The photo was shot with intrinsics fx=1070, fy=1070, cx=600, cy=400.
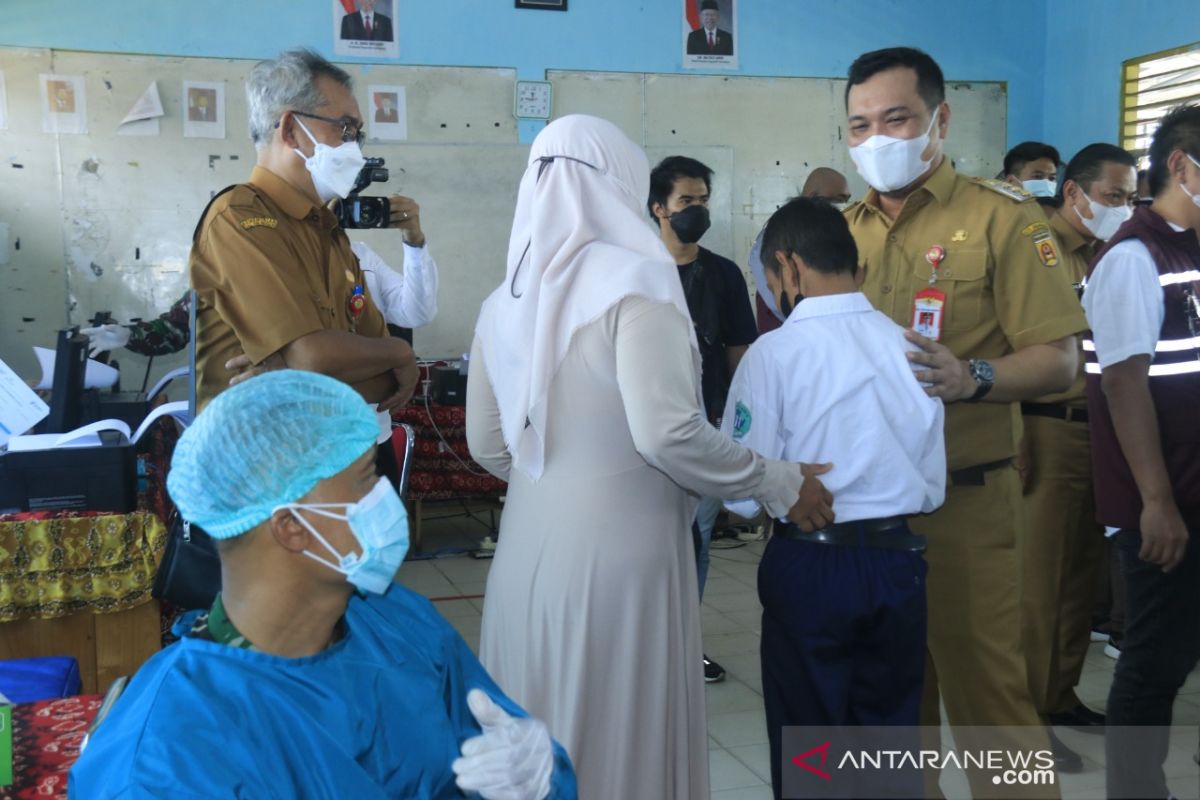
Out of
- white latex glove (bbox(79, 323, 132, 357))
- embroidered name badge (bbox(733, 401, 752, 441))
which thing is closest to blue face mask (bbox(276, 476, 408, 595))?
embroidered name badge (bbox(733, 401, 752, 441))

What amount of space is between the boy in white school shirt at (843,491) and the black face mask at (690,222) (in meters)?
1.56

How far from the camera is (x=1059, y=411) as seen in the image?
3271 millimetres

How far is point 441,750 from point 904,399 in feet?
3.53

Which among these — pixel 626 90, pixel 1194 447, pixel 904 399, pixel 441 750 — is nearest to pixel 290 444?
pixel 441 750

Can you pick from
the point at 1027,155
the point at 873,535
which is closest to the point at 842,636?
the point at 873,535

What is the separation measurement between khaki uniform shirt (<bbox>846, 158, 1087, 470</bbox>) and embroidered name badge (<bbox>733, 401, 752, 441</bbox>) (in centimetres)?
44

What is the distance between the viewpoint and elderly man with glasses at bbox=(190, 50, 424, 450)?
2.20m

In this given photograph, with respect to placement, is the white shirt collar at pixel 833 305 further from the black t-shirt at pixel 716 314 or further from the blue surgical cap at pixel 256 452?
the black t-shirt at pixel 716 314

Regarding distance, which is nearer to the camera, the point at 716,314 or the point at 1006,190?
the point at 1006,190

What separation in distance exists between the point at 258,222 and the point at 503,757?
1330 millimetres

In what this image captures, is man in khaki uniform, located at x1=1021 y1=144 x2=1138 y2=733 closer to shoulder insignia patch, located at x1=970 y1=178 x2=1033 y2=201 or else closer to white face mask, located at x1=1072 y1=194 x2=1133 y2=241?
white face mask, located at x1=1072 y1=194 x2=1133 y2=241

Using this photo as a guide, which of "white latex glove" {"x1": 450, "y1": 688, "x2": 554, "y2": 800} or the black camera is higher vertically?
the black camera

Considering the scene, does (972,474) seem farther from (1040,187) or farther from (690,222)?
(1040,187)

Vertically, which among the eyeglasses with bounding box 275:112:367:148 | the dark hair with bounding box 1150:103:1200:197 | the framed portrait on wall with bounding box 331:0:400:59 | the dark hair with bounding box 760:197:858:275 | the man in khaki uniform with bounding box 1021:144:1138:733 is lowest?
the man in khaki uniform with bounding box 1021:144:1138:733
